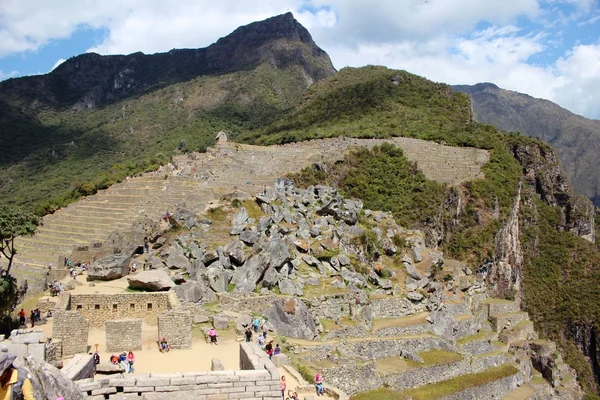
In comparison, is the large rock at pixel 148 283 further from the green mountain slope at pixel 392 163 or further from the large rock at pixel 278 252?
the green mountain slope at pixel 392 163

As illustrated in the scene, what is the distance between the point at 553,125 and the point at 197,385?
529 feet

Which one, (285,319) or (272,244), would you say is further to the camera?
(272,244)

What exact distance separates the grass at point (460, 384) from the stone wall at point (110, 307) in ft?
30.4

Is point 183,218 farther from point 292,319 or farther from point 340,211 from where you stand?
point 292,319

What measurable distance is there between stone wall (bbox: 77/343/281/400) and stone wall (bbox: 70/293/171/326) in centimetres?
683

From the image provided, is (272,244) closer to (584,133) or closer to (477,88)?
(584,133)

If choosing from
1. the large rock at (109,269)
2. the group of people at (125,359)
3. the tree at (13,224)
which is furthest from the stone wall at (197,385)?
the tree at (13,224)

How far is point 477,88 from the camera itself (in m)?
178

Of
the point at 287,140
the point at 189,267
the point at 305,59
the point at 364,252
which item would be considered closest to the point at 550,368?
the point at 364,252

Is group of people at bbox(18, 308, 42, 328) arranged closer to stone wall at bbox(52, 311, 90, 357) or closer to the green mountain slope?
stone wall at bbox(52, 311, 90, 357)

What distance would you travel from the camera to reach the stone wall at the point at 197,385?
248 inches

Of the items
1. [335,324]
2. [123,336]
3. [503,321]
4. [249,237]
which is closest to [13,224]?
[249,237]

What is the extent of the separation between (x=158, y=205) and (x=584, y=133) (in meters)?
137

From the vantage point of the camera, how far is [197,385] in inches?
257
